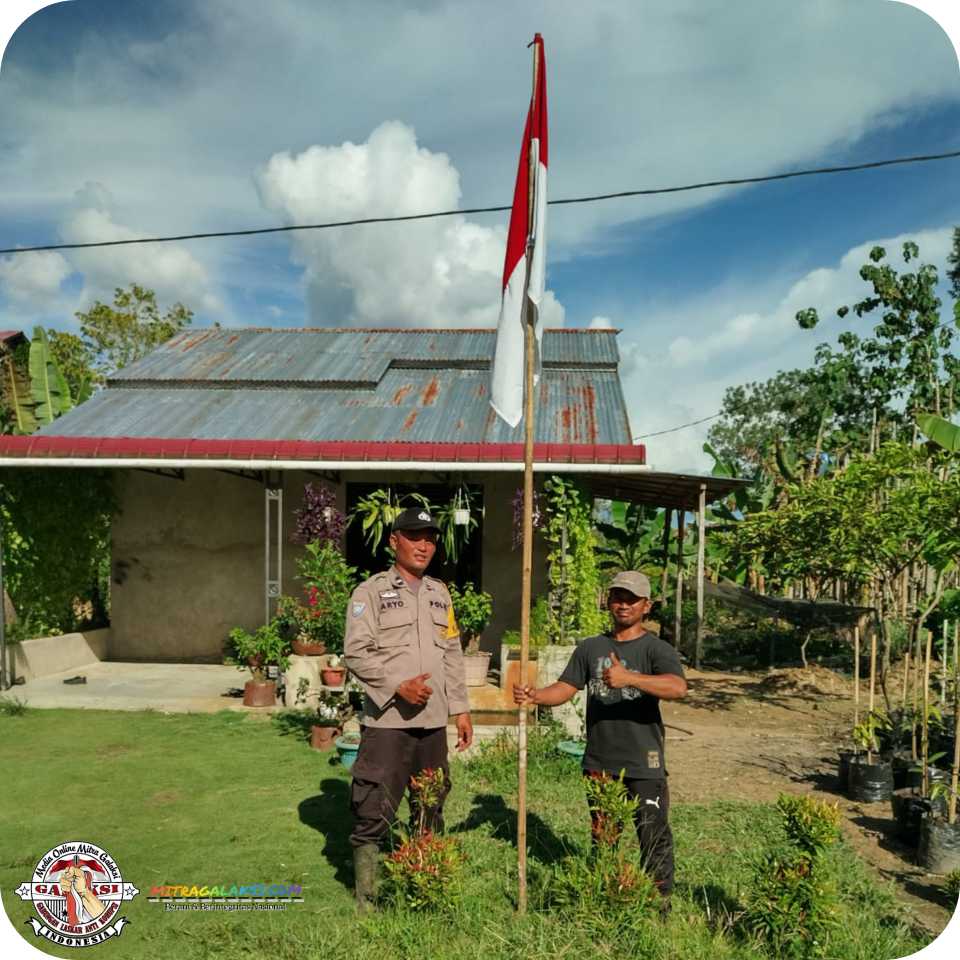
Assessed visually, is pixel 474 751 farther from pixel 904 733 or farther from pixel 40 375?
pixel 40 375

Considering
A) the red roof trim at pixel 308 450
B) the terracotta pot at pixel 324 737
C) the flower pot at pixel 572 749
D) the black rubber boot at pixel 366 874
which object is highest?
the red roof trim at pixel 308 450

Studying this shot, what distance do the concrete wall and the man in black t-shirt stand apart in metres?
7.10

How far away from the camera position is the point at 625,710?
3479 mm

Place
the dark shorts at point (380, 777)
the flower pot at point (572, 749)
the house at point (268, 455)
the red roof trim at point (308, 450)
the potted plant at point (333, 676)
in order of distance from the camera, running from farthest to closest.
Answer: the house at point (268, 455), the red roof trim at point (308, 450), the potted plant at point (333, 676), the flower pot at point (572, 749), the dark shorts at point (380, 777)

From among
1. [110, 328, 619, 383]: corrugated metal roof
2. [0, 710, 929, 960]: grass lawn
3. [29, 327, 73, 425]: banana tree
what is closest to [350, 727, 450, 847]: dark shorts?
[0, 710, 929, 960]: grass lawn

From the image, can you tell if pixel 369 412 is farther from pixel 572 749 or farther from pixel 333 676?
pixel 572 749

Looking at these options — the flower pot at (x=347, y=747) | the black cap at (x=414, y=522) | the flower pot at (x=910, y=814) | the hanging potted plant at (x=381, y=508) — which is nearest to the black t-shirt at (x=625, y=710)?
the black cap at (x=414, y=522)

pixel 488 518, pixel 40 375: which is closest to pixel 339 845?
pixel 488 518

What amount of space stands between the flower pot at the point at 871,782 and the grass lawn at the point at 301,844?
1.00 meters

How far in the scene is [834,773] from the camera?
260 inches

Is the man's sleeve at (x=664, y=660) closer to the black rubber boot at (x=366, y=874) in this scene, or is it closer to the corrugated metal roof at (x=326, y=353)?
the black rubber boot at (x=366, y=874)

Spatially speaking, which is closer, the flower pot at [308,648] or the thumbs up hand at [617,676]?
the thumbs up hand at [617,676]

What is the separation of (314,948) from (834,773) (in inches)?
197

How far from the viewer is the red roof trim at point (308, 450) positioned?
7.91 meters
